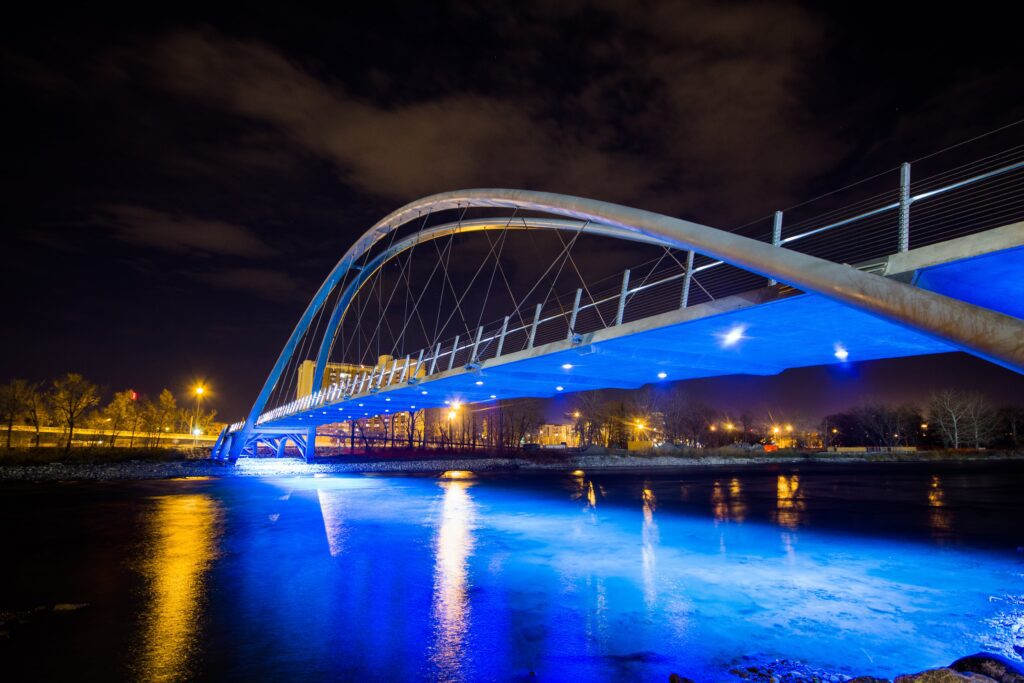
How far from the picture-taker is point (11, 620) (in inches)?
300

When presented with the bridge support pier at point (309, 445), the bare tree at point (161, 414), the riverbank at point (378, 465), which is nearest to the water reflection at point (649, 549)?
the riverbank at point (378, 465)

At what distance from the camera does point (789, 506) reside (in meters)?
21.4

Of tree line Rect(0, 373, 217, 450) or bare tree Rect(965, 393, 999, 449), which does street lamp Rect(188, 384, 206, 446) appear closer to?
tree line Rect(0, 373, 217, 450)

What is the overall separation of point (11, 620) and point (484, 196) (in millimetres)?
17436

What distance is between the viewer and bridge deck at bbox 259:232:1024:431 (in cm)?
813

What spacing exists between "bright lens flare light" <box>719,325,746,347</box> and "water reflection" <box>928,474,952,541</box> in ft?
22.4

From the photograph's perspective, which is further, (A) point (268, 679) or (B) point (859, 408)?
(B) point (859, 408)

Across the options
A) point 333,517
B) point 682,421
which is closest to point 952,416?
point 682,421

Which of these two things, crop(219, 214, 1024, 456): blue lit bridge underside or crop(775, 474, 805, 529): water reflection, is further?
crop(775, 474, 805, 529): water reflection

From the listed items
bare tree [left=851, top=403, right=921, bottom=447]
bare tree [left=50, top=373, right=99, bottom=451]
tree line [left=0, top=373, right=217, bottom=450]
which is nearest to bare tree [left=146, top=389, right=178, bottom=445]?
tree line [left=0, top=373, right=217, bottom=450]

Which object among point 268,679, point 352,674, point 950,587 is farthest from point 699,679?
point 950,587

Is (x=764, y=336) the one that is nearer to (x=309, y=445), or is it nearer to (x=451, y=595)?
(x=451, y=595)

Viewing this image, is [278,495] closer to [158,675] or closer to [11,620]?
[11,620]

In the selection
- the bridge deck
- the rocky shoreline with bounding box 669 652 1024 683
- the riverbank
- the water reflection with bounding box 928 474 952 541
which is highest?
the bridge deck
